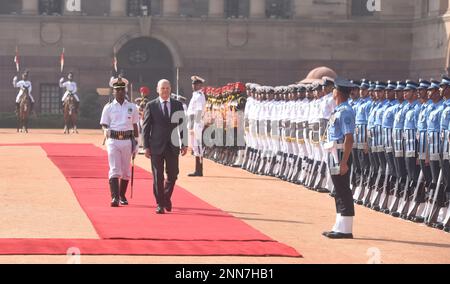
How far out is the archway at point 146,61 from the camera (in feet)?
212

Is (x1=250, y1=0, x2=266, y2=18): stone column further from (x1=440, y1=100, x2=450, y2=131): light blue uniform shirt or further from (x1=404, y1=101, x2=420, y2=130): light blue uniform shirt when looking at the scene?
(x1=440, y1=100, x2=450, y2=131): light blue uniform shirt

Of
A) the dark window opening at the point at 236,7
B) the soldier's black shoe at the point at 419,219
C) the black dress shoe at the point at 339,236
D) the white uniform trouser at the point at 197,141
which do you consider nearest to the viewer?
the black dress shoe at the point at 339,236

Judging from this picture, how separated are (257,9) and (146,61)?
5.99 m

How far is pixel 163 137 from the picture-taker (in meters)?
21.2

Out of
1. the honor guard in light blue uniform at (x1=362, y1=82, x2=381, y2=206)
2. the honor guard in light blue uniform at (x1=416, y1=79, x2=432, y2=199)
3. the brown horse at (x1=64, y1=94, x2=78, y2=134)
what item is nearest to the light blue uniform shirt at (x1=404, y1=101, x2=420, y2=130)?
the honor guard in light blue uniform at (x1=416, y1=79, x2=432, y2=199)

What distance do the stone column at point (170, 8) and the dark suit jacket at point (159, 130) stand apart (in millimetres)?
44233

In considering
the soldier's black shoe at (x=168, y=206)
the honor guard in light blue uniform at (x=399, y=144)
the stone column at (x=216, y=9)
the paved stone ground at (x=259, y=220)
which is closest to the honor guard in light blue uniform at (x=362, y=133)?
the paved stone ground at (x=259, y=220)

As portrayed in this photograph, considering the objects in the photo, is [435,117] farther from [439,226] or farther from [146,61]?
[146,61]

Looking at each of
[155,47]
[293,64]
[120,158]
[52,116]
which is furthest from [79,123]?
[120,158]

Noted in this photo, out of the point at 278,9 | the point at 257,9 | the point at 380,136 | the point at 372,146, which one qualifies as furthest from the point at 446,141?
the point at 278,9

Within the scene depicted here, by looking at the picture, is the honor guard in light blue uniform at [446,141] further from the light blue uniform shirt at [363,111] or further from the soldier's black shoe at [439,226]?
the light blue uniform shirt at [363,111]

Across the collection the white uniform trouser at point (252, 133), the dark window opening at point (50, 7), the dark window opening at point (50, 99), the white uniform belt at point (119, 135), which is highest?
the dark window opening at point (50, 7)

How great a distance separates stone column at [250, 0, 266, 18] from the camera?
65.6 metres

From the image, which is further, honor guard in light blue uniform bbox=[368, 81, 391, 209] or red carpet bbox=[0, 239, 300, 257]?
honor guard in light blue uniform bbox=[368, 81, 391, 209]
